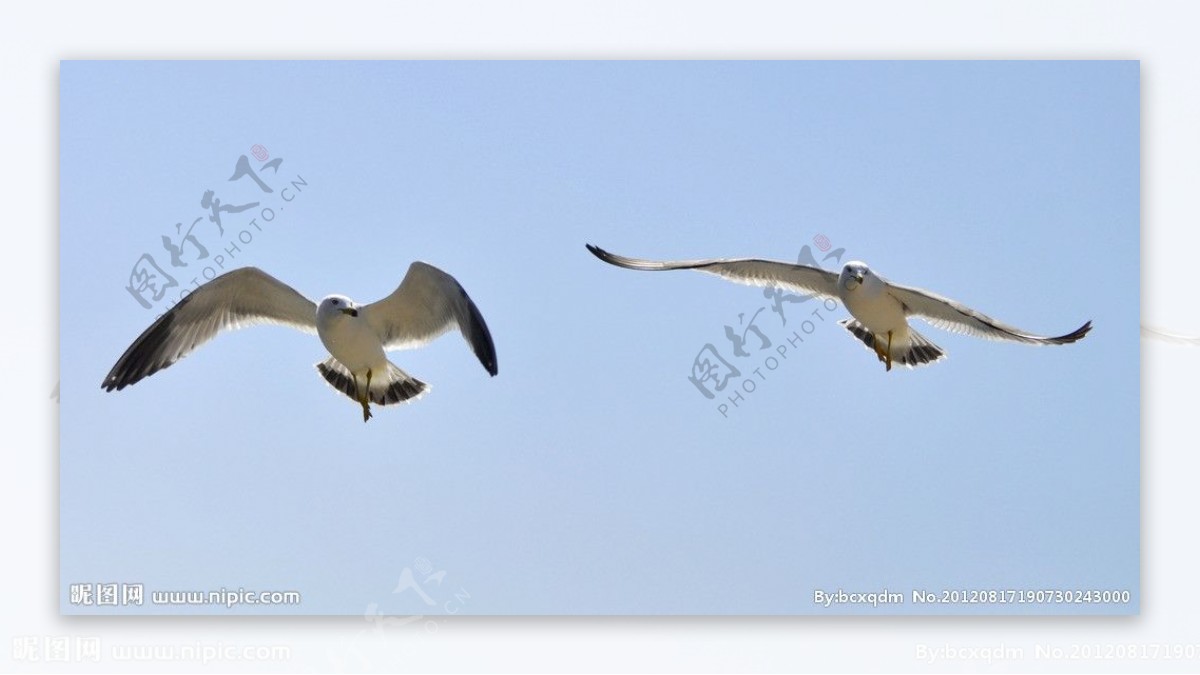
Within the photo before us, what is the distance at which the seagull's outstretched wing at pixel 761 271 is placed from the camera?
508 cm

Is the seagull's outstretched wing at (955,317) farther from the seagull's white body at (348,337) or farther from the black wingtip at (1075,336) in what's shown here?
the seagull's white body at (348,337)

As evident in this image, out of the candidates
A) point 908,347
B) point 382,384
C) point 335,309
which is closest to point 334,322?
point 335,309

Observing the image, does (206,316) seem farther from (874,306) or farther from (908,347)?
(908,347)

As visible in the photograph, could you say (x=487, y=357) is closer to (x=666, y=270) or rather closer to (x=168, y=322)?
(x=666, y=270)

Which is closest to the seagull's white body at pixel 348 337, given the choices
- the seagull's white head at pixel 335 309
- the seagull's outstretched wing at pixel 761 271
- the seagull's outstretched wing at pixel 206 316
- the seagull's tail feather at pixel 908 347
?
the seagull's white head at pixel 335 309

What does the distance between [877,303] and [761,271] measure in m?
0.44

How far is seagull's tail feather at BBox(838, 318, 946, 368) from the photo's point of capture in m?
5.54

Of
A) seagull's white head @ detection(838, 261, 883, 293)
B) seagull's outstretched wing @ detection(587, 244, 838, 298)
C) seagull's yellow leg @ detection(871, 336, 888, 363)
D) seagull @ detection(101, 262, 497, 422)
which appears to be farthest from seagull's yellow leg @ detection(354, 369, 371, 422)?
seagull's yellow leg @ detection(871, 336, 888, 363)

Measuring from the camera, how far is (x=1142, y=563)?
15.1 ft

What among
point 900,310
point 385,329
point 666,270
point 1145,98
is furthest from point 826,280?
point 385,329

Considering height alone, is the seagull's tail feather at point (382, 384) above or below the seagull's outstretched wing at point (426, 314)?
below

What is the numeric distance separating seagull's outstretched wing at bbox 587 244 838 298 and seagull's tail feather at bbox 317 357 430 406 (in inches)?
34.4

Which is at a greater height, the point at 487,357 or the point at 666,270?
the point at 666,270

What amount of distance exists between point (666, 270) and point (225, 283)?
1.54 m
